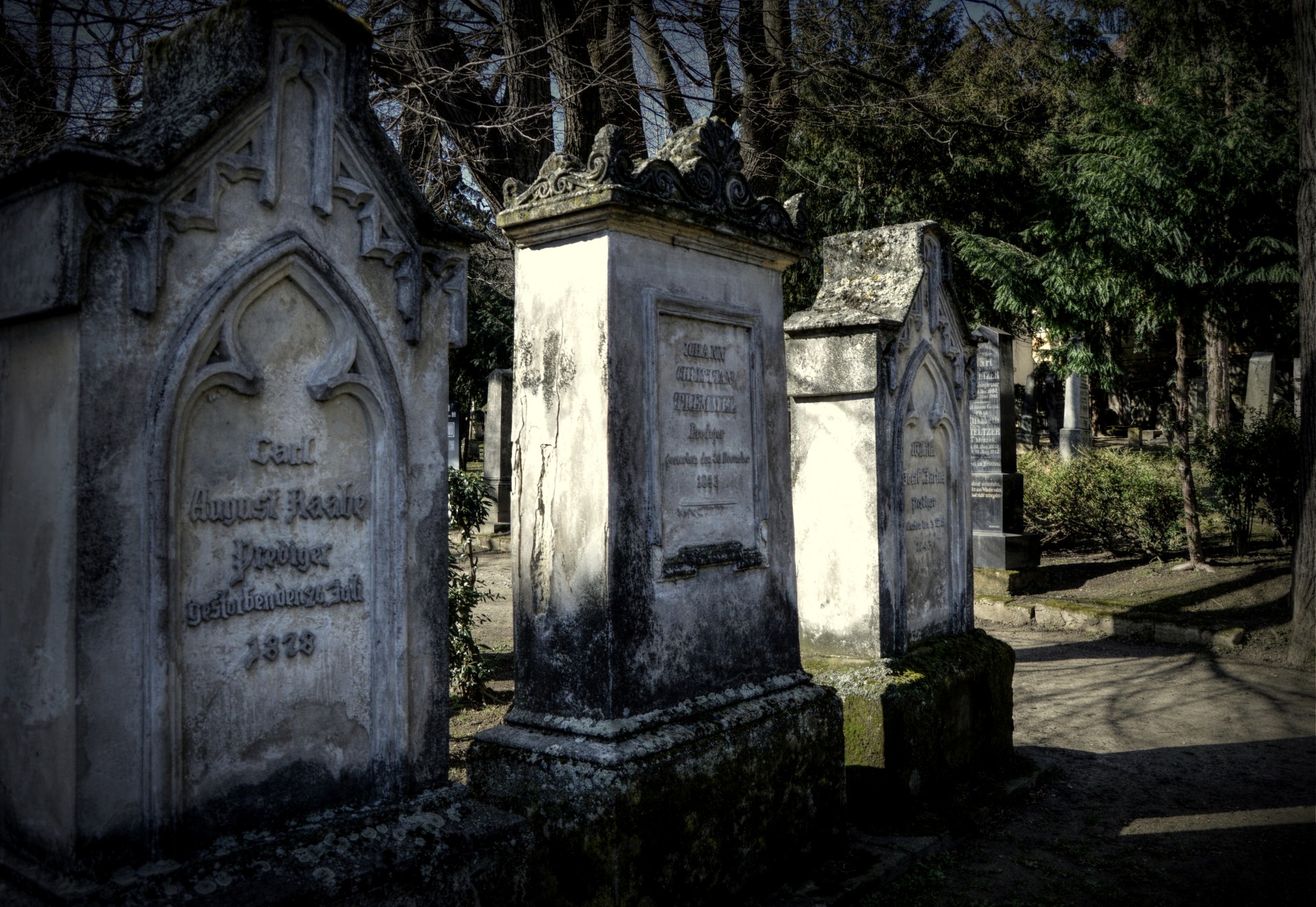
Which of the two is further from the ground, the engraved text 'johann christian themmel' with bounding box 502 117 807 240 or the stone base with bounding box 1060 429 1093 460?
the engraved text 'johann christian themmel' with bounding box 502 117 807 240

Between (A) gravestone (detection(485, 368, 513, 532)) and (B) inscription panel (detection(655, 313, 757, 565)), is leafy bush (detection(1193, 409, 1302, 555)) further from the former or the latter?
(A) gravestone (detection(485, 368, 513, 532))

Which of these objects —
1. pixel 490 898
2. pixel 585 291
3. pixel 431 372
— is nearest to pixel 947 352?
pixel 585 291

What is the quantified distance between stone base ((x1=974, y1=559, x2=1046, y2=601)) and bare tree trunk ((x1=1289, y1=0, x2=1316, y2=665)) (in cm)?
349

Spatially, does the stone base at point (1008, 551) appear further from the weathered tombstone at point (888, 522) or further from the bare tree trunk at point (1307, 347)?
the weathered tombstone at point (888, 522)

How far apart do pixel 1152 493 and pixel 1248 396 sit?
4790 millimetres

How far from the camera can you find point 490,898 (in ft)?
8.89

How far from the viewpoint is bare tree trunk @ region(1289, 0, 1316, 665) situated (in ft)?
27.9

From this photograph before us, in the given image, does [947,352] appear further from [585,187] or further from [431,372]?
[431,372]

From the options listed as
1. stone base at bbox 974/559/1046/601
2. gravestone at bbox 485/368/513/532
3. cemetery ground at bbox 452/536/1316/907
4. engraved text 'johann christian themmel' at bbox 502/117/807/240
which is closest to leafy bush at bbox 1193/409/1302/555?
cemetery ground at bbox 452/536/1316/907

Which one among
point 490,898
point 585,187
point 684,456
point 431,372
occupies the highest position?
point 585,187

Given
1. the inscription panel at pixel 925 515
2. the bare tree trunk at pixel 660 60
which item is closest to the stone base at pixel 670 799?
the inscription panel at pixel 925 515

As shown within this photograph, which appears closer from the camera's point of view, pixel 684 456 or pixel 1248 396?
pixel 684 456

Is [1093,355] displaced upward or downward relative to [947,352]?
upward

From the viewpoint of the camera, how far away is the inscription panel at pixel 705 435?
150 inches
